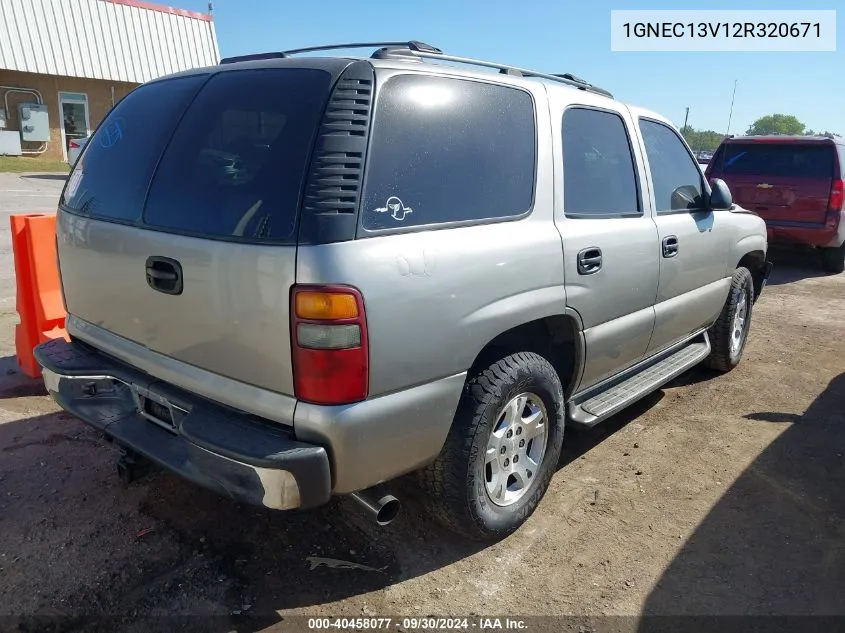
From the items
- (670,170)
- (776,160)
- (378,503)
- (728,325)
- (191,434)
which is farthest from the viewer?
(776,160)

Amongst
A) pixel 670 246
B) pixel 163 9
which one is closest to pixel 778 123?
pixel 163 9

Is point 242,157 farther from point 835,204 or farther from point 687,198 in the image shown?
point 835,204

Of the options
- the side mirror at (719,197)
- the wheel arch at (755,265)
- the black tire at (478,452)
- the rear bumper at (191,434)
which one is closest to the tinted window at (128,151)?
the rear bumper at (191,434)

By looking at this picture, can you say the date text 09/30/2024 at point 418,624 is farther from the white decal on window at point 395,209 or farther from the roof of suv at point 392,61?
the roof of suv at point 392,61

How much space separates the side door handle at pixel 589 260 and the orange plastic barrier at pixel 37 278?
130 inches

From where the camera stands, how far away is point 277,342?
220 cm

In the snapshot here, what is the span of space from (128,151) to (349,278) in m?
1.39

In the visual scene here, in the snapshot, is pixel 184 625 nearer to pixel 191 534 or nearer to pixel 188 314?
pixel 191 534

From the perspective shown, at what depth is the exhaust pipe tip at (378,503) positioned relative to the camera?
96.7 inches

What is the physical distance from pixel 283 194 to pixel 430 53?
40.8 inches

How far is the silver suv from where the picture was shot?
2.19 meters

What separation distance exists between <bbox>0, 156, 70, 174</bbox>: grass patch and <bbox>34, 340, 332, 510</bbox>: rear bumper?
64.8ft

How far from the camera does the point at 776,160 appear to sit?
927 centimetres

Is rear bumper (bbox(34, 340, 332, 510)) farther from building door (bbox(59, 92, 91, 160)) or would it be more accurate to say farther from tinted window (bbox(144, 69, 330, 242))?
building door (bbox(59, 92, 91, 160))
